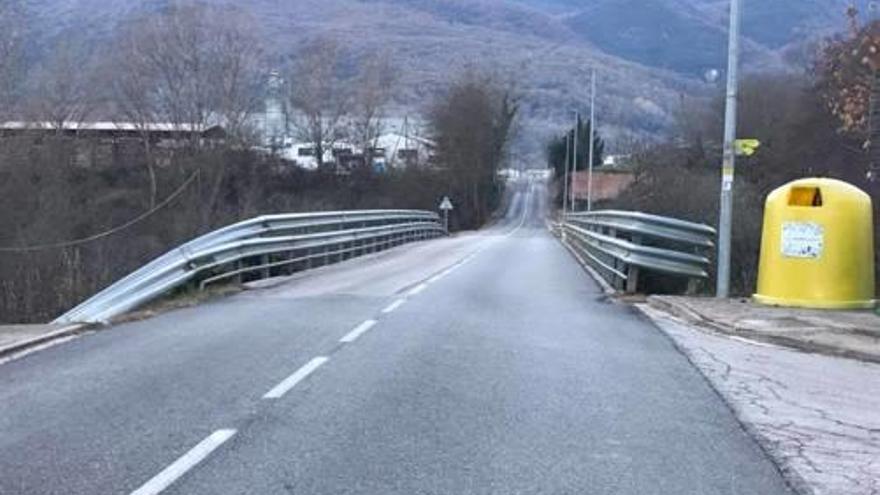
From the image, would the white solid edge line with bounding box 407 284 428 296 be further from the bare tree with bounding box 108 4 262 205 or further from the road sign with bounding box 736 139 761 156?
the bare tree with bounding box 108 4 262 205

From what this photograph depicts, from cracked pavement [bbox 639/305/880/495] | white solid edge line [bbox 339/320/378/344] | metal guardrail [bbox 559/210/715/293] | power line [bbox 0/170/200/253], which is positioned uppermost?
metal guardrail [bbox 559/210/715/293]

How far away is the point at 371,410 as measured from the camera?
7797 mm

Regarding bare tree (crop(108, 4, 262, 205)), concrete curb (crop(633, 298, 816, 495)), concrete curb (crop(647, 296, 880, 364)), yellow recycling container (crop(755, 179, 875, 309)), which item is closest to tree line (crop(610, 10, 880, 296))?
yellow recycling container (crop(755, 179, 875, 309))

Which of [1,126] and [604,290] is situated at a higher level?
[1,126]

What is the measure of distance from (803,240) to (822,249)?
248 millimetres

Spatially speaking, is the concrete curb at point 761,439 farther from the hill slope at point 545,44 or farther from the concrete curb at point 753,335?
the hill slope at point 545,44

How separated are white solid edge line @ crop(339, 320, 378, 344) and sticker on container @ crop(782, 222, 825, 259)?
5.27 metres

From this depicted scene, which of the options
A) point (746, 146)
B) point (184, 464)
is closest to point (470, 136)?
point (746, 146)

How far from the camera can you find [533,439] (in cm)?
700

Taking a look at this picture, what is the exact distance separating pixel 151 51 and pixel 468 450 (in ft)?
250

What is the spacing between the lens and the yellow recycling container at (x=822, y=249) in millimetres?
13938

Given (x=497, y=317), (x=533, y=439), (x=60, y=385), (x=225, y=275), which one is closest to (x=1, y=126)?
(x=225, y=275)

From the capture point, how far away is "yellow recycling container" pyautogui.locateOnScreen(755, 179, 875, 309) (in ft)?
45.7

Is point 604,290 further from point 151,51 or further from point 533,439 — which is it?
point 151,51
